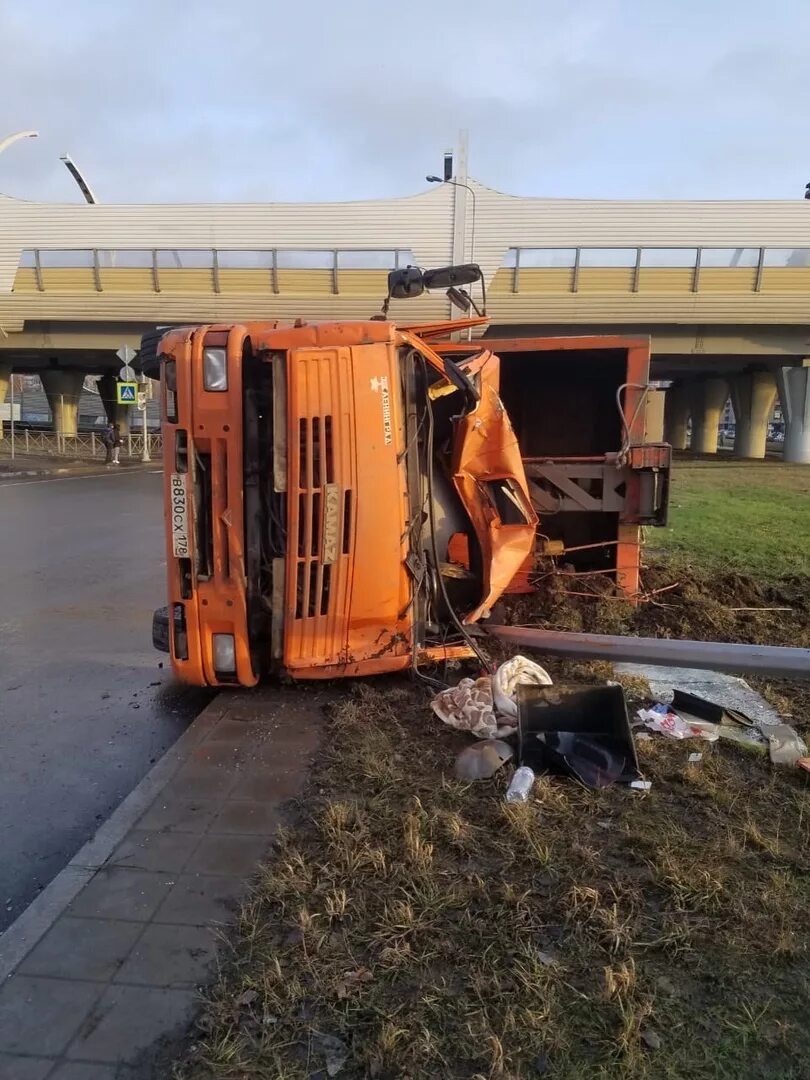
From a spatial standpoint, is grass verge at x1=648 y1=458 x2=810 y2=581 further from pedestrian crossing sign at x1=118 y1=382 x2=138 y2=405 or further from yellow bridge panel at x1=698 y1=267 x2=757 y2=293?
pedestrian crossing sign at x1=118 y1=382 x2=138 y2=405

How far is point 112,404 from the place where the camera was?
1612 inches

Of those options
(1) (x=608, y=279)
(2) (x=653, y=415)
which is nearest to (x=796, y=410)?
(1) (x=608, y=279)

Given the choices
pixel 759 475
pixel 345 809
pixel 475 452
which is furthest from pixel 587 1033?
pixel 759 475

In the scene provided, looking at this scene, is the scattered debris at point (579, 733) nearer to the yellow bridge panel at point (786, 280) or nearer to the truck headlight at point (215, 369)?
the truck headlight at point (215, 369)

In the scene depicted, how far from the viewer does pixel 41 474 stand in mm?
23312

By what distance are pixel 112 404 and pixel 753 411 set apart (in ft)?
99.7

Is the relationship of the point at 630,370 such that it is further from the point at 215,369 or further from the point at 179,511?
the point at 179,511

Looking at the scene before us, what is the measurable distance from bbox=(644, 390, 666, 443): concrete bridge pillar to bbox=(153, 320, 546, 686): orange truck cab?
2.19 m

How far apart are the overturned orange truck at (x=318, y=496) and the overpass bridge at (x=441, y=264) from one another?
24.3 meters

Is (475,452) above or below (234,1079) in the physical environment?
above

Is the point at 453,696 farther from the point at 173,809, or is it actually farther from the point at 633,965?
the point at 633,965

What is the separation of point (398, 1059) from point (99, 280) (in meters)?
32.0

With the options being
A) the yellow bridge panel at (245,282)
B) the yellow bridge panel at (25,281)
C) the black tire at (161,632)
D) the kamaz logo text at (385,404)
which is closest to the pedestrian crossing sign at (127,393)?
the yellow bridge panel at (245,282)

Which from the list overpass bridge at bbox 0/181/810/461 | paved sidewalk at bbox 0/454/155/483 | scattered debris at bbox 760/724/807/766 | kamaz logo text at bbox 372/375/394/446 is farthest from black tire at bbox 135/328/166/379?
overpass bridge at bbox 0/181/810/461
